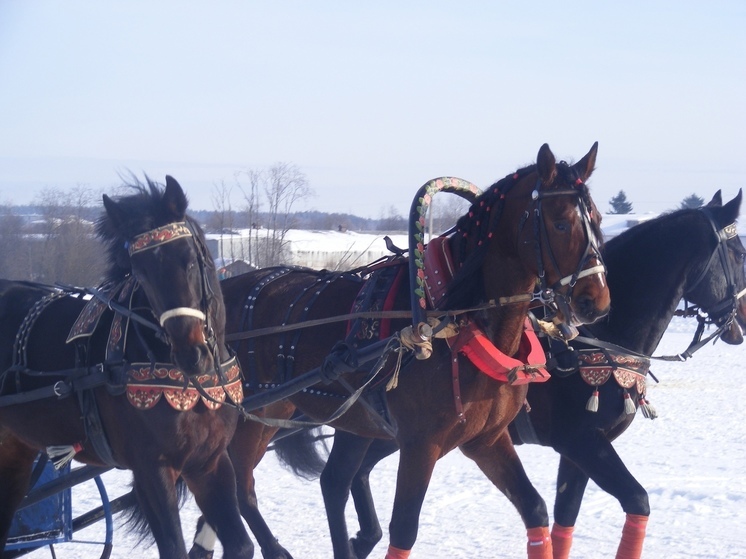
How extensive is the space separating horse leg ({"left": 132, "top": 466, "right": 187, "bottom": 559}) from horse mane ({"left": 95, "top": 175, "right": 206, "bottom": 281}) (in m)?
0.91

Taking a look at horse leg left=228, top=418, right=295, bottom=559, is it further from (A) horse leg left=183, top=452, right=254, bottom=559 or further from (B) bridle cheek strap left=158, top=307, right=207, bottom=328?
(B) bridle cheek strap left=158, top=307, right=207, bottom=328

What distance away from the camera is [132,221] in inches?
159

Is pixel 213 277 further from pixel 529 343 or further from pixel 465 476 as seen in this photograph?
pixel 465 476

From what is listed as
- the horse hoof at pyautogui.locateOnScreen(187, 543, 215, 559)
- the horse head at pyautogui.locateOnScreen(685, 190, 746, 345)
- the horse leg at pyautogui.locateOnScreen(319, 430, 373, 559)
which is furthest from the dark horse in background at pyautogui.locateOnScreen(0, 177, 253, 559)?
the horse head at pyautogui.locateOnScreen(685, 190, 746, 345)

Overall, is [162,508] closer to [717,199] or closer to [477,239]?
[477,239]

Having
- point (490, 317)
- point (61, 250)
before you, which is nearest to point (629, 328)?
point (490, 317)

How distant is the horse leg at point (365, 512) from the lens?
5914mm

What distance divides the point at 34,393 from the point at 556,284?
2.42m

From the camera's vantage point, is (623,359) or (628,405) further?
(623,359)

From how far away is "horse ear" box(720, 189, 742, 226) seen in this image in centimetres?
527

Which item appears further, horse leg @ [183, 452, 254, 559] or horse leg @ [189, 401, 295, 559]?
horse leg @ [189, 401, 295, 559]

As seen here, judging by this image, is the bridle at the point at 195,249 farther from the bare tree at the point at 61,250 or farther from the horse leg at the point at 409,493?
the bare tree at the point at 61,250

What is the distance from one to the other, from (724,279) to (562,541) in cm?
169

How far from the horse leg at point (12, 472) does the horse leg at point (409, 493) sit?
1.92 metres
